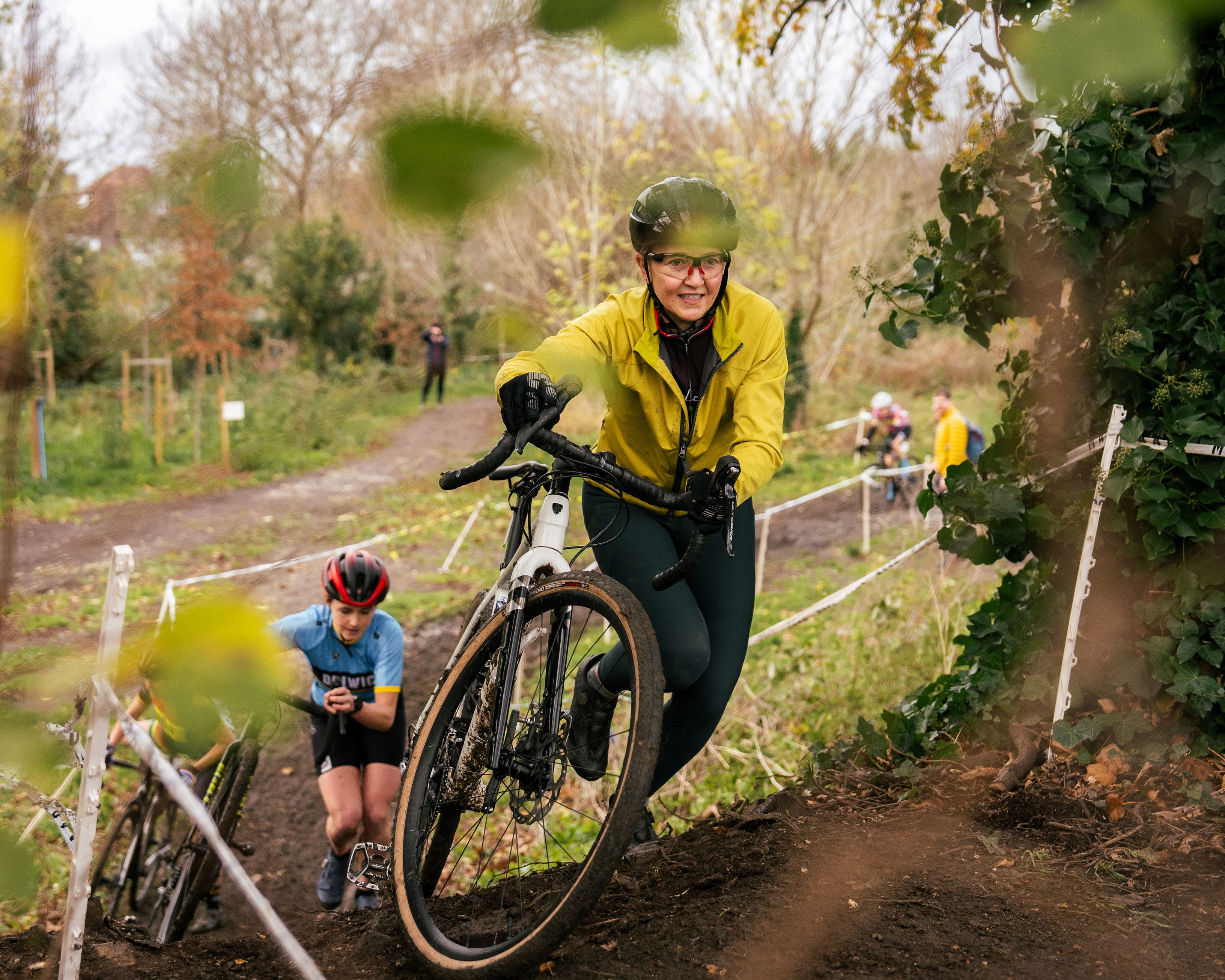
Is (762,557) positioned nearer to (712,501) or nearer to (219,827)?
(219,827)

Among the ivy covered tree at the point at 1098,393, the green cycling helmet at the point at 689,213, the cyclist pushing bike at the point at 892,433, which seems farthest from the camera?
the cyclist pushing bike at the point at 892,433

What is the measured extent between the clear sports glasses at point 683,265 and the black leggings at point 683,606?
26.2 inches

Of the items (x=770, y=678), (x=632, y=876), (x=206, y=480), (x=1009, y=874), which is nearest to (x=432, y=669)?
(x=770, y=678)

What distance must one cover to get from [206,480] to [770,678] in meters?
4.19

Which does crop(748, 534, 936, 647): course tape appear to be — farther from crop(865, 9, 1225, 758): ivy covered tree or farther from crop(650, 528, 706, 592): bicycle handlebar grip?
crop(650, 528, 706, 592): bicycle handlebar grip

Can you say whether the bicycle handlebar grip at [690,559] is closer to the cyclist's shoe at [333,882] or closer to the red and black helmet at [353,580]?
the red and black helmet at [353,580]

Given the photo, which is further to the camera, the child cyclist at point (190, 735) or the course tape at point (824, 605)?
the course tape at point (824, 605)

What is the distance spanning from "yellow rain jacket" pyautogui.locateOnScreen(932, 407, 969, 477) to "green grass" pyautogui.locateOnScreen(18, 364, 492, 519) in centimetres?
634

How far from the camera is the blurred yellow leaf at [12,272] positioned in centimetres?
100

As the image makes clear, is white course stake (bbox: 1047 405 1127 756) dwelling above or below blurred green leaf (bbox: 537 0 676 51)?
below

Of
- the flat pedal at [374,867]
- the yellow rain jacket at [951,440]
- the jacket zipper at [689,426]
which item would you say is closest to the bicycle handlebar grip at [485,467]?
the jacket zipper at [689,426]

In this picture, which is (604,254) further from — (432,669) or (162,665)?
(162,665)

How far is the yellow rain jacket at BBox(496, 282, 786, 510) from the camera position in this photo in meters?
2.64

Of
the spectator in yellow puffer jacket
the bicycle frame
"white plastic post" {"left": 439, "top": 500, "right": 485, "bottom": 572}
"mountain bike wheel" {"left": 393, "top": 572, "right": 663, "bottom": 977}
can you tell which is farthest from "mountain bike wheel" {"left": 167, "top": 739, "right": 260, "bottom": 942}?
the spectator in yellow puffer jacket
